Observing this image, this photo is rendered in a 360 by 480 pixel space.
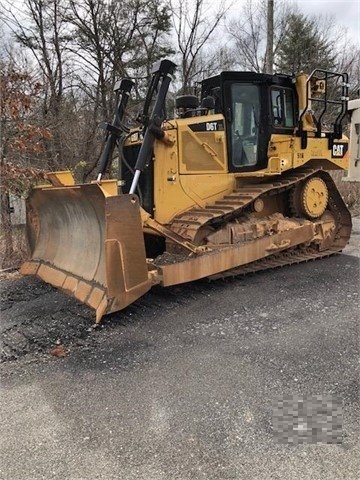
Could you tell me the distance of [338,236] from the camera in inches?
277

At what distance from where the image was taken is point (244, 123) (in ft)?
19.5

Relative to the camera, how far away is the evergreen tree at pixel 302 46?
69.1 feet

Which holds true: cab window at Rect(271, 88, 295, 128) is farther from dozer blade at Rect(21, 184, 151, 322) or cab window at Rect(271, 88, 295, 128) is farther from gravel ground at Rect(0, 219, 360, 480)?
dozer blade at Rect(21, 184, 151, 322)

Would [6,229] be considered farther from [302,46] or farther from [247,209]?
[302,46]

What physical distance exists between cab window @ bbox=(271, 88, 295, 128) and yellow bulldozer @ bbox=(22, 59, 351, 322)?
14mm

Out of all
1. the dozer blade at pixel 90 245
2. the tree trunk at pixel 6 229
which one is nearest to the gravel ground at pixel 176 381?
the dozer blade at pixel 90 245

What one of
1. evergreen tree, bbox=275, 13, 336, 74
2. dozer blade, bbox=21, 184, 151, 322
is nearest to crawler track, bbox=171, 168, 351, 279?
dozer blade, bbox=21, 184, 151, 322

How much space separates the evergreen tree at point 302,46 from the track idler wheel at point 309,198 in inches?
649

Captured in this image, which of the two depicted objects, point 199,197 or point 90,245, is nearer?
point 90,245

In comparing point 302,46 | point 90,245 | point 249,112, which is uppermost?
point 302,46

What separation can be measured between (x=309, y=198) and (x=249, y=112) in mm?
1507

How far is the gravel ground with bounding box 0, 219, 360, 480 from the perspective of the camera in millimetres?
2363

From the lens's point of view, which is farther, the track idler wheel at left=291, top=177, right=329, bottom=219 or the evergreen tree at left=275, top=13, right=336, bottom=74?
the evergreen tree at left=275, top=13, right=336, bottom=74

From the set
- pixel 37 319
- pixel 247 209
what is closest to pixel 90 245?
pixel 37 319
